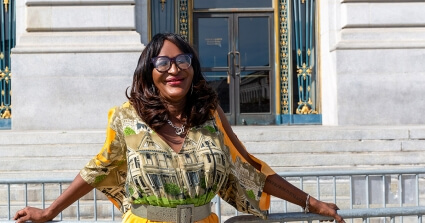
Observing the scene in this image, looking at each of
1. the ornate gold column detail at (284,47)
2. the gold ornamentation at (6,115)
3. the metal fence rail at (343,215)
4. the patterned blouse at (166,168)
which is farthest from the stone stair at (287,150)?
the patterned blouse at (166,168)

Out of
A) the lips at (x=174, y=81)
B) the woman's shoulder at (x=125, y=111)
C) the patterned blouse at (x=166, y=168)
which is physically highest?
the lips at (x=174, y=81)

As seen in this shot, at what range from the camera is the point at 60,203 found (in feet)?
8.24

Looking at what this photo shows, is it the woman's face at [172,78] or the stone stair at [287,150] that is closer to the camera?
the woman's face at [172,78]

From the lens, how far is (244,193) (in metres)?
2.58

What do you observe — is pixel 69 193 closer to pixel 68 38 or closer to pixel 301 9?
pixel 68 38

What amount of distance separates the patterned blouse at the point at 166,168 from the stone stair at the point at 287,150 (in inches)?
196

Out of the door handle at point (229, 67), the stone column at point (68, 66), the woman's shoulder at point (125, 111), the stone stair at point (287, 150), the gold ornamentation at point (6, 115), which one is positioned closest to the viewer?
the woman's shoulder at point (125, 111)

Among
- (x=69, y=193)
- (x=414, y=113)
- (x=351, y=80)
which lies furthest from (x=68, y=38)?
(x=69, y=193)

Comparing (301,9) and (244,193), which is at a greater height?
(301,9)

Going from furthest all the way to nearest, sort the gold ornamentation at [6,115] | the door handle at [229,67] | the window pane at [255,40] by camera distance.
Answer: the window pane at [255,40]
the door handle at [229,67]
the gold ornamentation at [6,115]

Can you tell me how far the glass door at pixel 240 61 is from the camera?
12.1 metres

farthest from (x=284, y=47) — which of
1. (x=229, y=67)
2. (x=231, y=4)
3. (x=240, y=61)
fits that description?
(x=231, y=4)

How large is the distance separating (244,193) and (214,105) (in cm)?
47

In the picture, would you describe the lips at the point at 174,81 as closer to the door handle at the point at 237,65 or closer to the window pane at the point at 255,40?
the door handle at the point at 237,65
